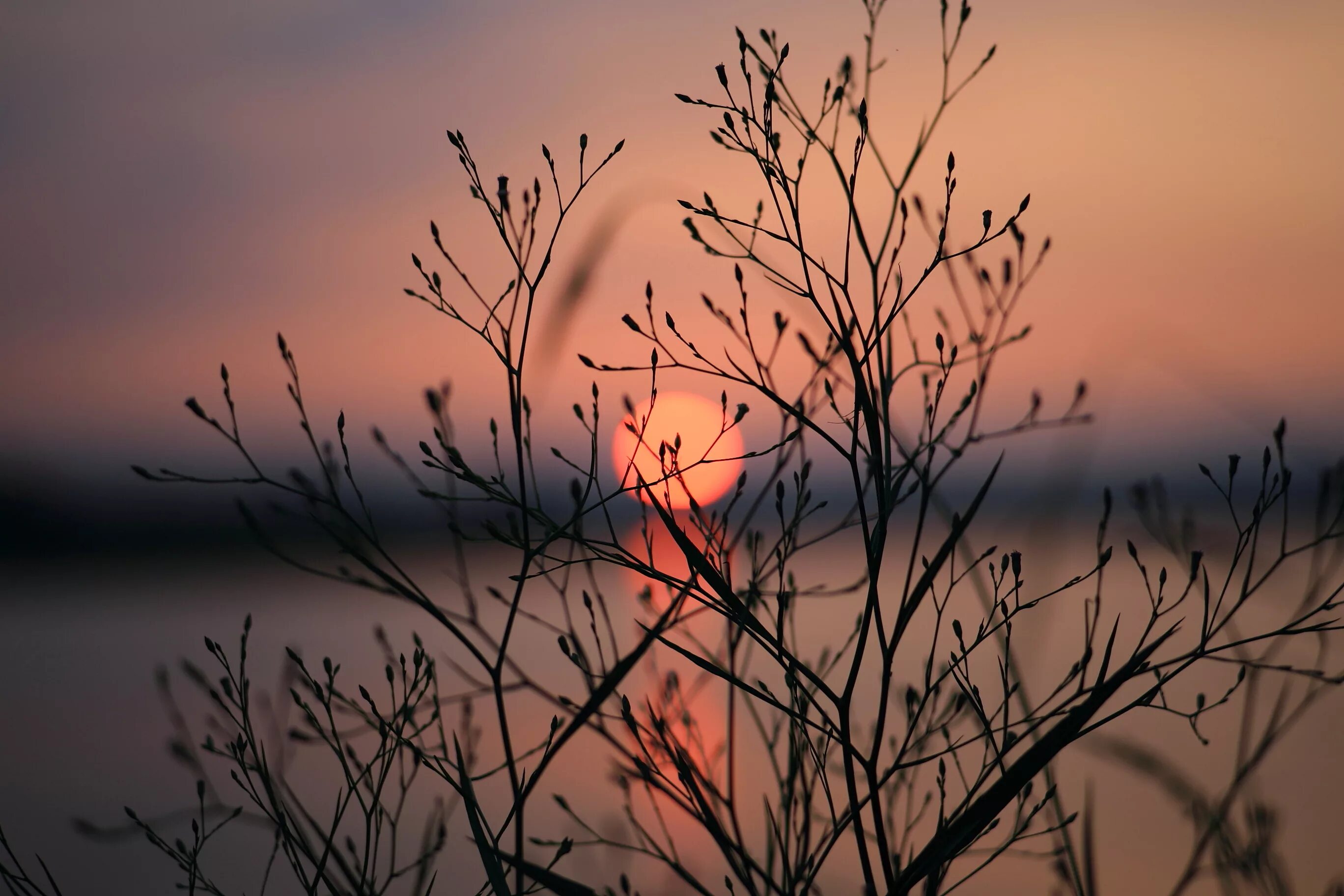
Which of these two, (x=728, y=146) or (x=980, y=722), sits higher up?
(x=728, y=146)

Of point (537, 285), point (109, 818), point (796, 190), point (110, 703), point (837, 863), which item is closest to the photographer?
point (796, 190)

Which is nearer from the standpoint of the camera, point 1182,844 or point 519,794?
point 519,794

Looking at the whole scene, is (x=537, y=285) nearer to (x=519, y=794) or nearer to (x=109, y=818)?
(x=519, y=794)

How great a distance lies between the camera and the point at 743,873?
4.25ft

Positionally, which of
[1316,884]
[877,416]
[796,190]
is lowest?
[1316,884]

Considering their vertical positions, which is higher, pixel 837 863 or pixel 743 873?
pixel 743 873

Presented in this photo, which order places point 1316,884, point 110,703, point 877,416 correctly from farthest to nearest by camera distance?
1. point 110,703
2. point 1316,884
3. point 877,416

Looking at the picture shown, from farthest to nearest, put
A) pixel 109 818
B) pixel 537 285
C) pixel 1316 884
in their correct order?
pixel 109 818
pixel 1316 884
pixel 537 285

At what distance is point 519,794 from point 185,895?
3264 millimetres

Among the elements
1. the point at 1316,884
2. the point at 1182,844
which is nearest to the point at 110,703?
the point at 1182,844

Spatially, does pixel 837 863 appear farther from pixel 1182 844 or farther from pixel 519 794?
pixel 519 794

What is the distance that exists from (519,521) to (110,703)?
6.52 metres

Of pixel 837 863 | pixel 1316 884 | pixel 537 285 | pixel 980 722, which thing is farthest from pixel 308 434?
pixel 1316 884

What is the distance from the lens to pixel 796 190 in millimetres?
1282
